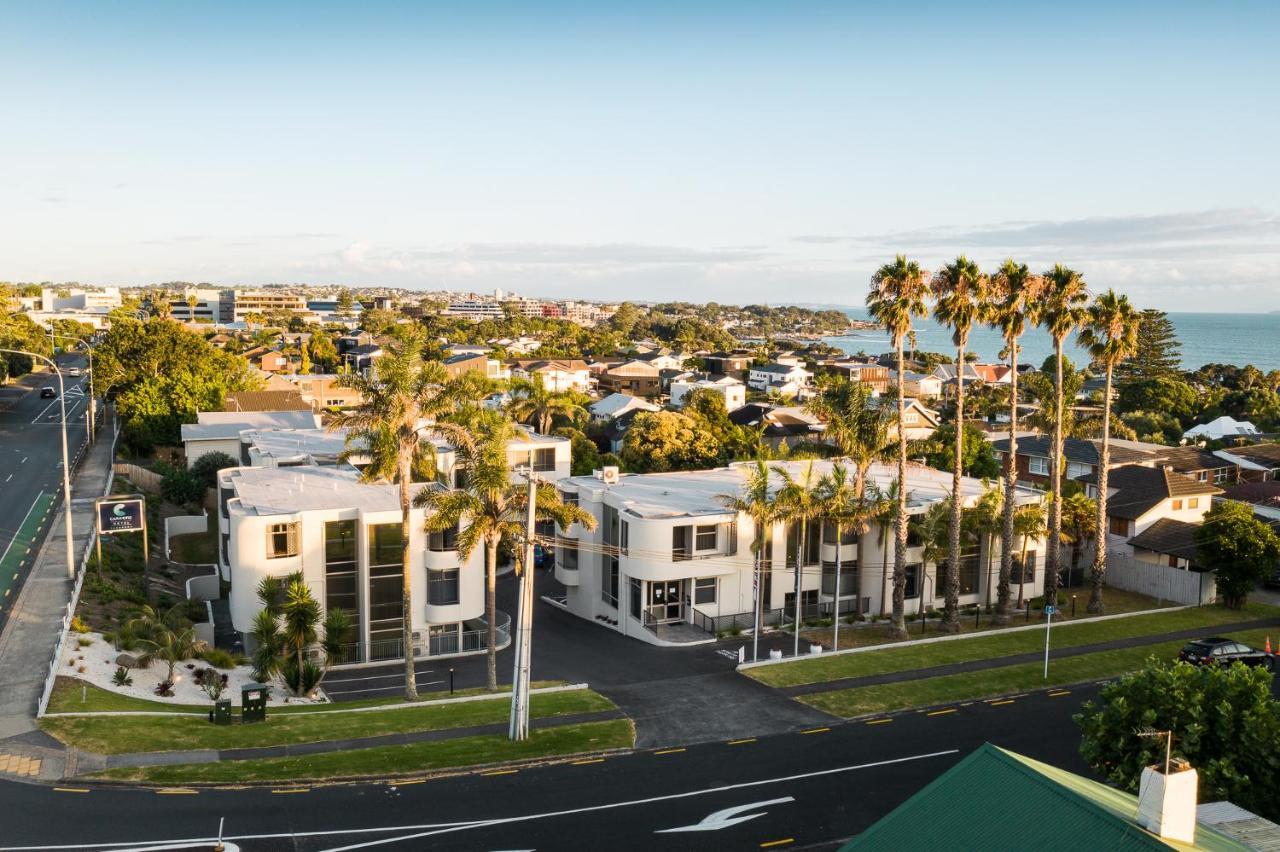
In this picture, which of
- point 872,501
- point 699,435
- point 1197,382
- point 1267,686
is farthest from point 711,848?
point 1197,382

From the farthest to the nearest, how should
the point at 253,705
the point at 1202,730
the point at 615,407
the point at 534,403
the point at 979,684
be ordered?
1. the point at 615,407
2. the point at 534,403
3. the point at 979,684
4. the point at 253,705
5. the point at 1202,730

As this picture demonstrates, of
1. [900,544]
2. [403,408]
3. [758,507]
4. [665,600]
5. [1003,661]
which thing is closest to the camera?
[403,408]

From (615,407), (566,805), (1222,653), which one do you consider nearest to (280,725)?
(566,805)

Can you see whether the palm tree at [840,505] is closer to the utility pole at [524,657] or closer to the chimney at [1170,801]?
the utility pole at [524,657]

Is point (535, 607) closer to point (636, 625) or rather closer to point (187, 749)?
point (636, 625)

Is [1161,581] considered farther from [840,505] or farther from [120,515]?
[120,515]

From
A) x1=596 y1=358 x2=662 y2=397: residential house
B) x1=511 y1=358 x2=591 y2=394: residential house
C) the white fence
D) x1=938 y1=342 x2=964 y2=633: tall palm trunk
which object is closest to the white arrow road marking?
x1=938 y1=342 x2=964 y2=633: tall palm trunk

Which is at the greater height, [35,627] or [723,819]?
[35,627]
